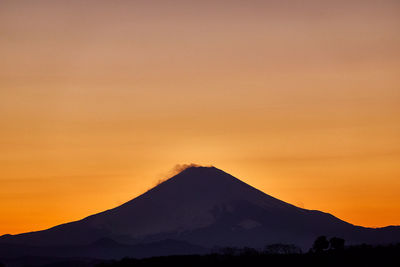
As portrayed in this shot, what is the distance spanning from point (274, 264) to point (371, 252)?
52.0 feet

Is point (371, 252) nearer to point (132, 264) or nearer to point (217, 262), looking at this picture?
point (217, 262)

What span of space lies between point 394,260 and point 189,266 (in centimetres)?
3763

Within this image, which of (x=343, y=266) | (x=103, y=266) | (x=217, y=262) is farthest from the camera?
(x=103, y=266)

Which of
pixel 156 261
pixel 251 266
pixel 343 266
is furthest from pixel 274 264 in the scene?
pixel 156 261

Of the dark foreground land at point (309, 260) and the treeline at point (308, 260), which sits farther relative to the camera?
the dark foreground land at point (309, 260)

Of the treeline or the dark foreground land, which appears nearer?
the treeline

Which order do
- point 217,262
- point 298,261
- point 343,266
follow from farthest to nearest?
point 217,262 → point 298,261 → point 343,266

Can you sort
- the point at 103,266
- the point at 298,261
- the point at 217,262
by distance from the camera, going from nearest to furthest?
the point at 298,261, the point at 217,262, the point at 103,266

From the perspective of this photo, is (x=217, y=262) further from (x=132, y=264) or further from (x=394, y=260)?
(x=394, y=260)

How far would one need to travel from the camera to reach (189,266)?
161m

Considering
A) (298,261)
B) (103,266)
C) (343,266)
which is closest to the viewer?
(343,266)

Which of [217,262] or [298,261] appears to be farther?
[217,262]

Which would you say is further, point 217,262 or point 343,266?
point 217,262

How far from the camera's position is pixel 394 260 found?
139375 mm
